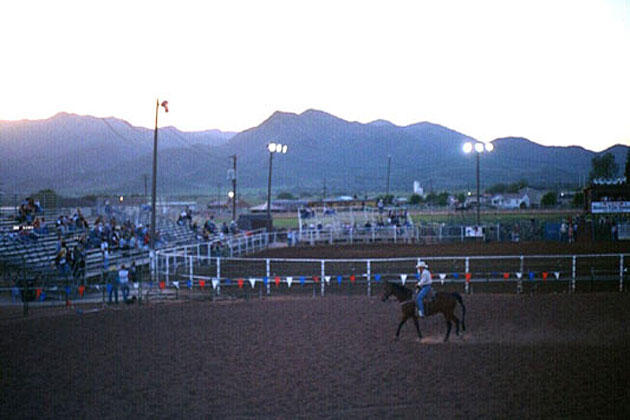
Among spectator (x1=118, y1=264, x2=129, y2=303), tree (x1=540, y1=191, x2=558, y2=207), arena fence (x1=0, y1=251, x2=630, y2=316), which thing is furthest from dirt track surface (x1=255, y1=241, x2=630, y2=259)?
tree (x1=540, y1=191, x2=558, y2=207)

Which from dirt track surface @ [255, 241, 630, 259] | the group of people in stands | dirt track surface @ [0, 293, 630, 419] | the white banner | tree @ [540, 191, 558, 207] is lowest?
dirt track surface @ [0, 293, 630, 419]

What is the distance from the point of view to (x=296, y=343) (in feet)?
43.4

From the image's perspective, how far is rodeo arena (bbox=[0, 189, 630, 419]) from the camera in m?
9.30

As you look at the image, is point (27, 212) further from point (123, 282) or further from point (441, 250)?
point (441, 250)

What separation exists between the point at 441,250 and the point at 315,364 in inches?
1003

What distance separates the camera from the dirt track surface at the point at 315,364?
359 inches

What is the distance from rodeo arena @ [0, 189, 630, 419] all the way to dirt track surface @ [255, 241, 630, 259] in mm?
5588

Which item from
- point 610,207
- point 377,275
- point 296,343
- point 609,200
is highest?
point 609,200

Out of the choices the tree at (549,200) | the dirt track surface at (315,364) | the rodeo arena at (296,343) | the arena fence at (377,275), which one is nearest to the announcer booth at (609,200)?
the arena fence at (377,275)

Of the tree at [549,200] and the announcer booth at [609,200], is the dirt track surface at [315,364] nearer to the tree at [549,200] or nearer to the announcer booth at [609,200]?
the announcer booth at [609,200]

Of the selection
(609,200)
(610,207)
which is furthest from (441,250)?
(609,200)

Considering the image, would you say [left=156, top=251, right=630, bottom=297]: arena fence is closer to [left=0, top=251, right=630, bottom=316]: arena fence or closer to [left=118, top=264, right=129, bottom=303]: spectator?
[left=0, top=251, right=630, bottom=316]: arena fence

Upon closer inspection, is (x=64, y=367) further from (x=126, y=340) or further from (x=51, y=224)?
(x=51, y=224)

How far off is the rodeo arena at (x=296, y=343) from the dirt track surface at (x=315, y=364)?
4 cm
